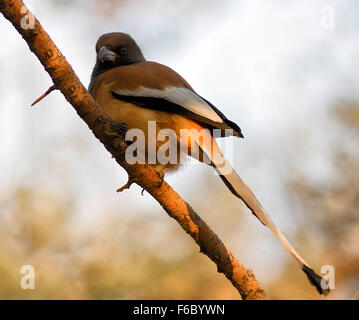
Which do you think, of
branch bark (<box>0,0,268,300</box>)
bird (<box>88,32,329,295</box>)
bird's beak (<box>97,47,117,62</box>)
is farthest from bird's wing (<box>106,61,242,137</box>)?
branch bark (<box>0,0,268,300</box>)

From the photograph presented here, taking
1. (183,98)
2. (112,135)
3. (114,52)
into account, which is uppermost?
(114,52)

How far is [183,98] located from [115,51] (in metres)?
1.52

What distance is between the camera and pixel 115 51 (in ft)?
20.2

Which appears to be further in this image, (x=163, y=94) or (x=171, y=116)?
(x=163, y=94)

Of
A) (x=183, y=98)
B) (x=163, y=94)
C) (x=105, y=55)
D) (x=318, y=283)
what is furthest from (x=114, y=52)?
(x=318, y=283)

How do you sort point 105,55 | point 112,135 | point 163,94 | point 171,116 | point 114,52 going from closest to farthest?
point 112,135, point 171,116, point 163,94, point 105,55, point 114,52

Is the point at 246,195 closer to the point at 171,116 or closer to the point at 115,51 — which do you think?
the point at 171,116

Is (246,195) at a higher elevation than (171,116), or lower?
lower

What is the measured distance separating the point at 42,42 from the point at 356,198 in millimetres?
5488
